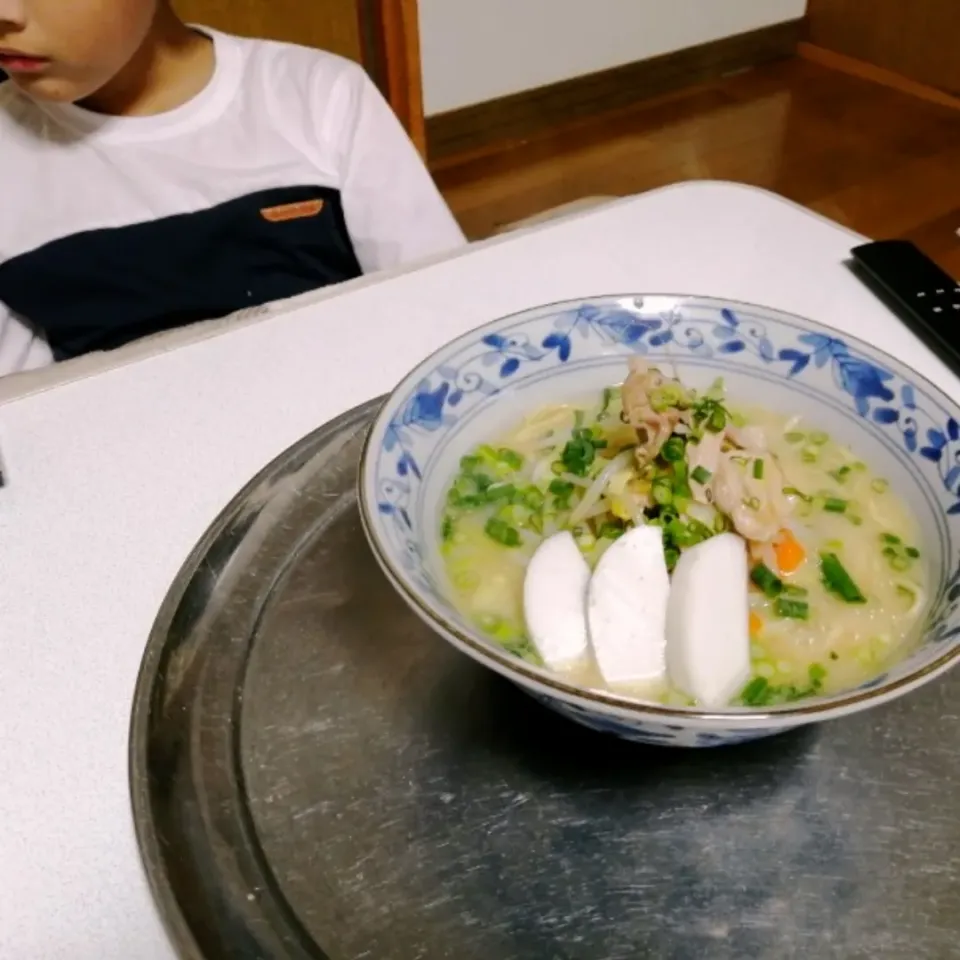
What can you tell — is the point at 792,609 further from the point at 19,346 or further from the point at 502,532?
the point at 19,346

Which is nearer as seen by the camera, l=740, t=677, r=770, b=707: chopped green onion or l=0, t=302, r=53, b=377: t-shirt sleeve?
l=740, t=677, r=770, b=707: chopped green onion

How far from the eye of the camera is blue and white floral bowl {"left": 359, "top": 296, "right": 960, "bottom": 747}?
18.5 inches

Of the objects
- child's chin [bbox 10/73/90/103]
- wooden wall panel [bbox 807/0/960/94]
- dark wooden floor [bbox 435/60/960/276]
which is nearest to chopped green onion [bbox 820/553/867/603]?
child's chin [bbox 10/73/90/103]

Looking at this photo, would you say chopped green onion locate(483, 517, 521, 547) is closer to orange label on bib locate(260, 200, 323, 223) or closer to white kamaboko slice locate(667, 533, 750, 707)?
white kamaboko slice locate(667, 533, 750, 707)

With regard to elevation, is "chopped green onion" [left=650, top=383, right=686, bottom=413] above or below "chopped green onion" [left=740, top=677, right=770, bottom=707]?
above

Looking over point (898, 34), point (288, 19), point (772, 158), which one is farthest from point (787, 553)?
point (898, 34)

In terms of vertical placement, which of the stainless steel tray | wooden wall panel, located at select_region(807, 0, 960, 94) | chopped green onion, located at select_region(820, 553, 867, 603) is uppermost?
chopped green onion, located at select_region(820, 553, 867, 603)

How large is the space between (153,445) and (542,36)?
2.57m

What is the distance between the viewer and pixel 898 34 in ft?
11.3

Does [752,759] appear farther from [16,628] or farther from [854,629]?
[16,628]

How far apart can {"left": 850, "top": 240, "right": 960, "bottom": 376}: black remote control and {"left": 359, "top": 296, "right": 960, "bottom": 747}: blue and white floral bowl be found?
0.23m

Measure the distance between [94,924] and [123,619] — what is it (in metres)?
0.20

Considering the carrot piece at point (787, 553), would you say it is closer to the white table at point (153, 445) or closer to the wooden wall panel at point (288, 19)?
the white table at point (153, 445)

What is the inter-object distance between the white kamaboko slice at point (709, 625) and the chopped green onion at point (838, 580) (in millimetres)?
66
